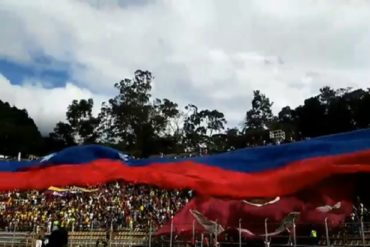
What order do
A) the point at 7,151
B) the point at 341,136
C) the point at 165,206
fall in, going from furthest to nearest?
the point at 7,151
the point at 165,206
the point at 341,136

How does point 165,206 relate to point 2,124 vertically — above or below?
below

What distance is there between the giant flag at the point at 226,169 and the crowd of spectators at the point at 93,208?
973 centimetres

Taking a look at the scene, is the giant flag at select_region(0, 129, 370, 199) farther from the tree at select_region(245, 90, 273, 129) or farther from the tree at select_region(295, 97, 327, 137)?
the tree at select_region(245, 90, 273, 129)

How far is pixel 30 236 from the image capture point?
2144 centimetres

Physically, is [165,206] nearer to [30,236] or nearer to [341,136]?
[30,236]

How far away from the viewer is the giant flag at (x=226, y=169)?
9.30 meters

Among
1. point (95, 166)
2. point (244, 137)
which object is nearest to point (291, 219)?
point (95, 166)

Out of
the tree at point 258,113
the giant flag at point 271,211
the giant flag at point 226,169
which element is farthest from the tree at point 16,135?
the giant flag at point 271,211

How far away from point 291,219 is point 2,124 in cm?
6566

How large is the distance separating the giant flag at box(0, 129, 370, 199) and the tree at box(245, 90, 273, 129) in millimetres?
65835

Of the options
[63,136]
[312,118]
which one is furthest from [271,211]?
[63,136]

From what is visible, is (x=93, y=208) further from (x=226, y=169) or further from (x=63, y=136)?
(x=63, y=136)

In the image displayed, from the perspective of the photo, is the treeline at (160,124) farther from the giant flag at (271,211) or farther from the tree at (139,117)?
the giant flag at (271,211)

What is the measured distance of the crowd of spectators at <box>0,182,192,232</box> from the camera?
23.9 meters
